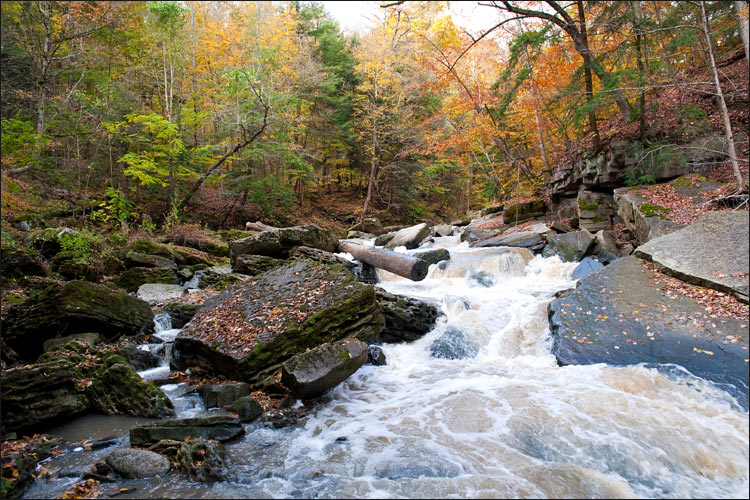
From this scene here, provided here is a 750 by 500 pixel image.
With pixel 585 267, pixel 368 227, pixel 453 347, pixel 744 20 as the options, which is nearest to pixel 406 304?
pixel 453 347

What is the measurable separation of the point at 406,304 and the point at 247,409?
12.8 ft

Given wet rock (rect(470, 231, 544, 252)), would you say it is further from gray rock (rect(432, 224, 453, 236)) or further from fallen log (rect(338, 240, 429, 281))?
fallen log (rect(338, 240, 429, 281))

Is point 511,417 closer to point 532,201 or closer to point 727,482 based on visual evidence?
point 727,482

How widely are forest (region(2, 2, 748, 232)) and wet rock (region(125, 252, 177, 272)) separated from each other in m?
1.87

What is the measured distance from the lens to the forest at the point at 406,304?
10.7ft

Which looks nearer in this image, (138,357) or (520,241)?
(138,357)

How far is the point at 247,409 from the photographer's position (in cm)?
436

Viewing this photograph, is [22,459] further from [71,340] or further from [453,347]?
[453,347]

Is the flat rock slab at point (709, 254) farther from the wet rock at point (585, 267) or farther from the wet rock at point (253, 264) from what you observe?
the wet rock at point (253, 264)

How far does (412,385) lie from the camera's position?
17.6ft

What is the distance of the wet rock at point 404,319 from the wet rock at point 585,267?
13.8ft

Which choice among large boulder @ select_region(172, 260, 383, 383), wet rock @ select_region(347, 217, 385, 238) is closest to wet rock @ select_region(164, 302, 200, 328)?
large boulder @ select_region(172, 260, 383, 383)

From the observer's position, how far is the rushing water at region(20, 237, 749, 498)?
107 inches

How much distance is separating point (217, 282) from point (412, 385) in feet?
21.9
